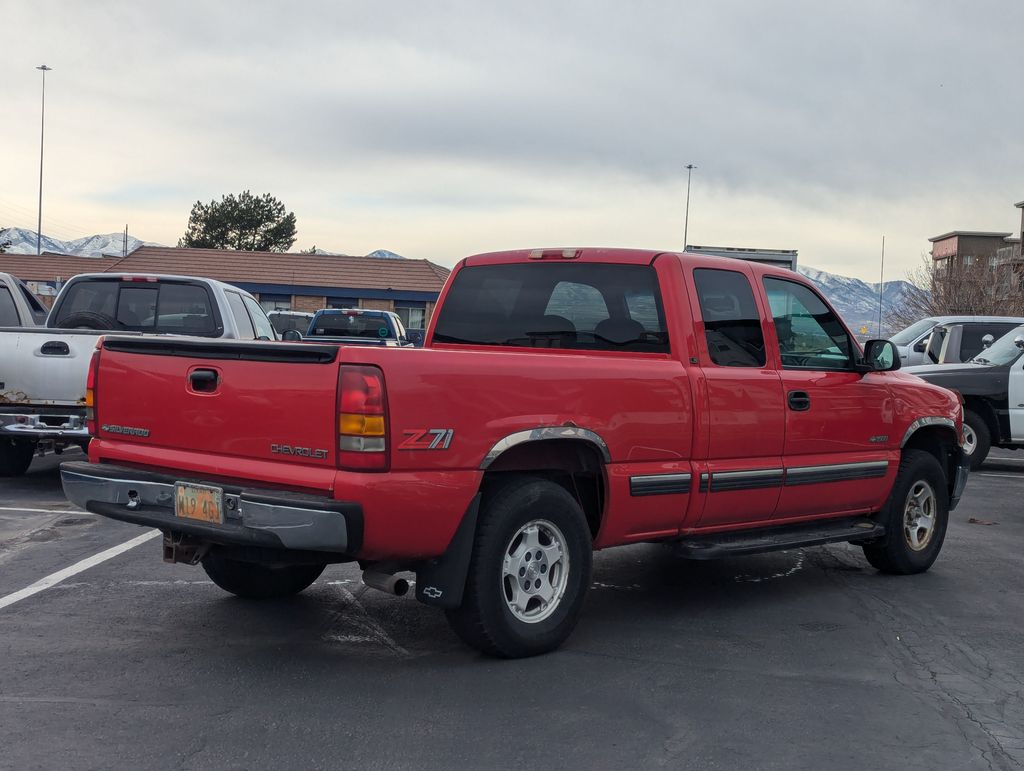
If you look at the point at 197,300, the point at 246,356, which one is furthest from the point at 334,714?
the point at 197,300

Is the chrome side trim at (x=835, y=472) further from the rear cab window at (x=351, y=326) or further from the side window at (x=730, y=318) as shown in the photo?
the rear cab window at (x=351, y=326)

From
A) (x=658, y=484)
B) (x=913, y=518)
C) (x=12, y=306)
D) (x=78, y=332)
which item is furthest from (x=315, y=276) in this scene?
(x=658, y=484)

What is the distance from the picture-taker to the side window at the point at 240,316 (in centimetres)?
1201

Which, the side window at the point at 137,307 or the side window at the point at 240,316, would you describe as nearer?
the side window at the point at 137,307

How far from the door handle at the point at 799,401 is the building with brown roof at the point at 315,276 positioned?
42040 millimetres

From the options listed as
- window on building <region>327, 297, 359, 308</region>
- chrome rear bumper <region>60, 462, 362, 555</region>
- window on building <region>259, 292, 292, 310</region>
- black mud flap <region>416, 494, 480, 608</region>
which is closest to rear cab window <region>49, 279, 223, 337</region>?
chrome rear bumper <region>60, 462, 362, 555</region>

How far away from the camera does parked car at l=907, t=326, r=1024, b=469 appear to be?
48.1ft

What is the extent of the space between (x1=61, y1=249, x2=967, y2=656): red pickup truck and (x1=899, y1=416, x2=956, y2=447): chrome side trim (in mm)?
Answer: 83

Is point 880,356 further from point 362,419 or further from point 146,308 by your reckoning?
point 146,308

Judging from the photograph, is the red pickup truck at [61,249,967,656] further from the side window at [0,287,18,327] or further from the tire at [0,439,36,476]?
the side window at [0,287,18,327]

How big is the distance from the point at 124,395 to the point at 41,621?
1.31 metres

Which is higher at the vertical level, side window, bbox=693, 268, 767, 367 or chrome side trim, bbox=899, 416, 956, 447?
side window, bbox=693, 268, 767, 367

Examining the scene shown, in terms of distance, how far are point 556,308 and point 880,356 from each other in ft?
7.34

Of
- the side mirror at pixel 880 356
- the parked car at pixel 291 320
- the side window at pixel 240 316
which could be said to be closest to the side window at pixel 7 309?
the side window at pixel 240 316
